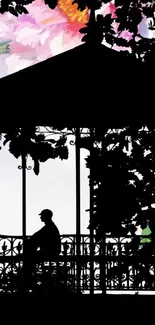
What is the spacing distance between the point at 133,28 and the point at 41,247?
4.15m

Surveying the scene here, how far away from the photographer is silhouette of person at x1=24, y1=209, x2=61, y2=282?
27.9 feet

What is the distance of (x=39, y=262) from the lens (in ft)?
28.2

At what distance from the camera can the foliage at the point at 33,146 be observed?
5.47 meters

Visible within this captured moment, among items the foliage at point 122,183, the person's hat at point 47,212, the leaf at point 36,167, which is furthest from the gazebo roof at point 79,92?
the person's hat at point 47,212

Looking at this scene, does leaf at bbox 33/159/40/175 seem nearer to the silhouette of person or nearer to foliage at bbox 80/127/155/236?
foliage at bbox 80/127/155/236

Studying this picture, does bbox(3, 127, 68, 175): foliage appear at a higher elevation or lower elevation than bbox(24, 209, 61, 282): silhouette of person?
higher

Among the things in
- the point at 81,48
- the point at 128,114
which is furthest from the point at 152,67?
the point at 81,48

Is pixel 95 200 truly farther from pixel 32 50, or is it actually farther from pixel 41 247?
pixel 32 50

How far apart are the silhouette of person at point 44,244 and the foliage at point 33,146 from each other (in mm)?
3078

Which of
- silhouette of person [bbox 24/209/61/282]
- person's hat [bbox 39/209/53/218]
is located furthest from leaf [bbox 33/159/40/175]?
person's hat [bbox 39/209/53/218]

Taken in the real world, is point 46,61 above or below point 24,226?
above

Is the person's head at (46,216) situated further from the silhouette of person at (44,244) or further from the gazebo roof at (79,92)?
the gazebo roof at (79,92)

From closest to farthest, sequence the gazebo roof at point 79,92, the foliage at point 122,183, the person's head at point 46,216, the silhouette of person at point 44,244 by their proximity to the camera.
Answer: the foliage at point 122,183
the gazebo roof at point 79,92
the silhouette of person at point 44,244
the person's head at point 46,216

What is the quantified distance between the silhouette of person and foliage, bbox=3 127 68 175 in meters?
3.08
